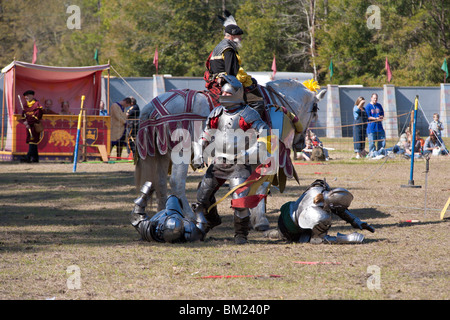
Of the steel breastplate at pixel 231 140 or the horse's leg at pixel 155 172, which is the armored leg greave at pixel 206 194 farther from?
the horse's leg at pixel 155 172

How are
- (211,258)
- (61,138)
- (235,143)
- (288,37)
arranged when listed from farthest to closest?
(288,37) → (61,138) → (235,143) → (211,258)

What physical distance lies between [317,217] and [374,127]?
15.0m

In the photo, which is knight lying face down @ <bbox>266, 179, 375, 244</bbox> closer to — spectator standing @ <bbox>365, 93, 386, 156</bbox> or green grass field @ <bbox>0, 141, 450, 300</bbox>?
green grass field @ <bbox>0, 141, 450, 300</bbox>

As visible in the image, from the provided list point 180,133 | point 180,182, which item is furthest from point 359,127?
point 180,182

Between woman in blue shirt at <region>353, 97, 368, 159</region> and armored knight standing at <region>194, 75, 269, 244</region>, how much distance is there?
47.5 feet

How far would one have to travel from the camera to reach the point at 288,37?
50.2m

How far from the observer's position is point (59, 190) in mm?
12445

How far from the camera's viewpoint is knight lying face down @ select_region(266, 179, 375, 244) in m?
6.92

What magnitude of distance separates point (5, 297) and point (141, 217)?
2.88m

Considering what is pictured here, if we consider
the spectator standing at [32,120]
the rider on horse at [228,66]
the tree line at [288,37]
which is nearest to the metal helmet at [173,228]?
the rider on horse at [228,66]

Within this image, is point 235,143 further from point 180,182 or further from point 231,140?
point 180,182

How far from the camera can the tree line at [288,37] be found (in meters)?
43.2

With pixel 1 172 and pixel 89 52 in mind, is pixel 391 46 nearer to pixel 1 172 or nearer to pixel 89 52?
pixel 89 52

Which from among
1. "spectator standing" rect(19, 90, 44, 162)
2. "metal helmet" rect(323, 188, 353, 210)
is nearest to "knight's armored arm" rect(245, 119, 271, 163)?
"metal helmet" rect(323, 188, 353, 210)
